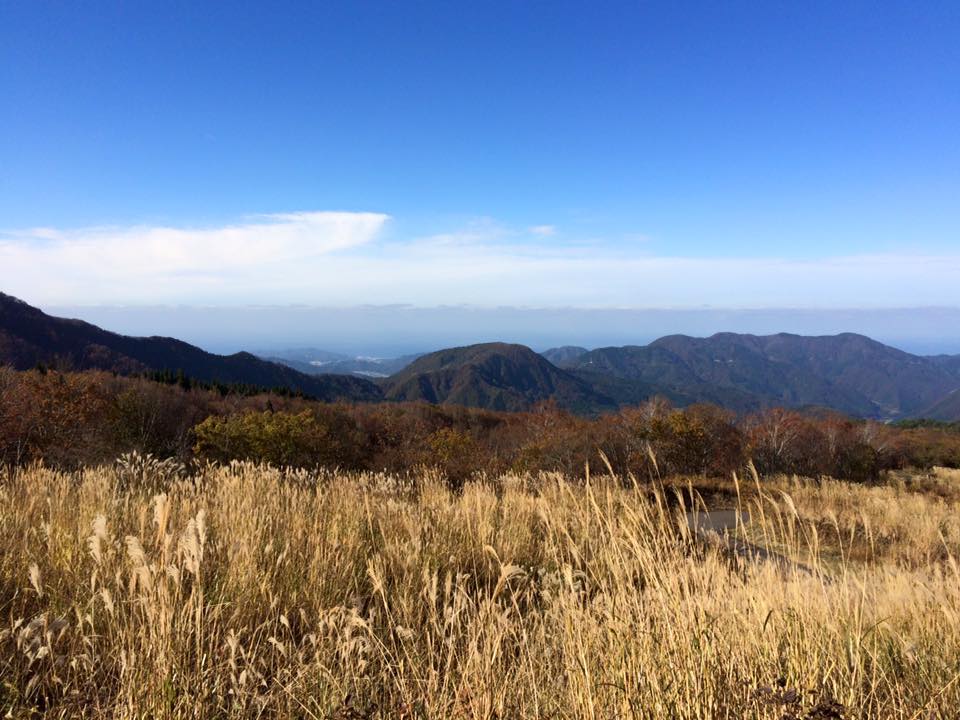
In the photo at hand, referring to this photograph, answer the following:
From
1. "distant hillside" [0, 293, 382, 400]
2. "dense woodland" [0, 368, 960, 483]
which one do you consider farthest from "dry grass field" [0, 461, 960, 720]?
"distant hillside" [0, 293, 382, 400]

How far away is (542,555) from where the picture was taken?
439 centimetres

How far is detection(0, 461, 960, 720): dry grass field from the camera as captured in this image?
1826 millimetres

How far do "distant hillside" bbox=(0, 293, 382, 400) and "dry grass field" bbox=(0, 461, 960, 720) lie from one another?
100 meters

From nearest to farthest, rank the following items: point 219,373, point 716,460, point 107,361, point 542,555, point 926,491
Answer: point 542,555 → point 926,491 → point 716,460 → point 107,361 → point 219,373

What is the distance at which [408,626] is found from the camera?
2.71 meters

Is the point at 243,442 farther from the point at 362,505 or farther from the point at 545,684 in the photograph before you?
the point at 545,684

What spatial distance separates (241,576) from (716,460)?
25095 millimetres

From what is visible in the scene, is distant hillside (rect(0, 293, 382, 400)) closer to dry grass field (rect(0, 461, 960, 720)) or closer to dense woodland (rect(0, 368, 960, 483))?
dense woodland (rect(0, 368, 960, 483))

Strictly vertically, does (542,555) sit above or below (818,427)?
above

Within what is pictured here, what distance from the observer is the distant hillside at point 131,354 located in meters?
105

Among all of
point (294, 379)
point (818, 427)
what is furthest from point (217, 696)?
point (294, 379)

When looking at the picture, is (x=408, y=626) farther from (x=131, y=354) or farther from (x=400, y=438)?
(x=131, y=354)

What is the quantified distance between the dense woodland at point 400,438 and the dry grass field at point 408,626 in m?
8.15

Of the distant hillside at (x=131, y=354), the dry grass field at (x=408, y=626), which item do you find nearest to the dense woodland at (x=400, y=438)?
the dry grass field at (x=408, y=626)
